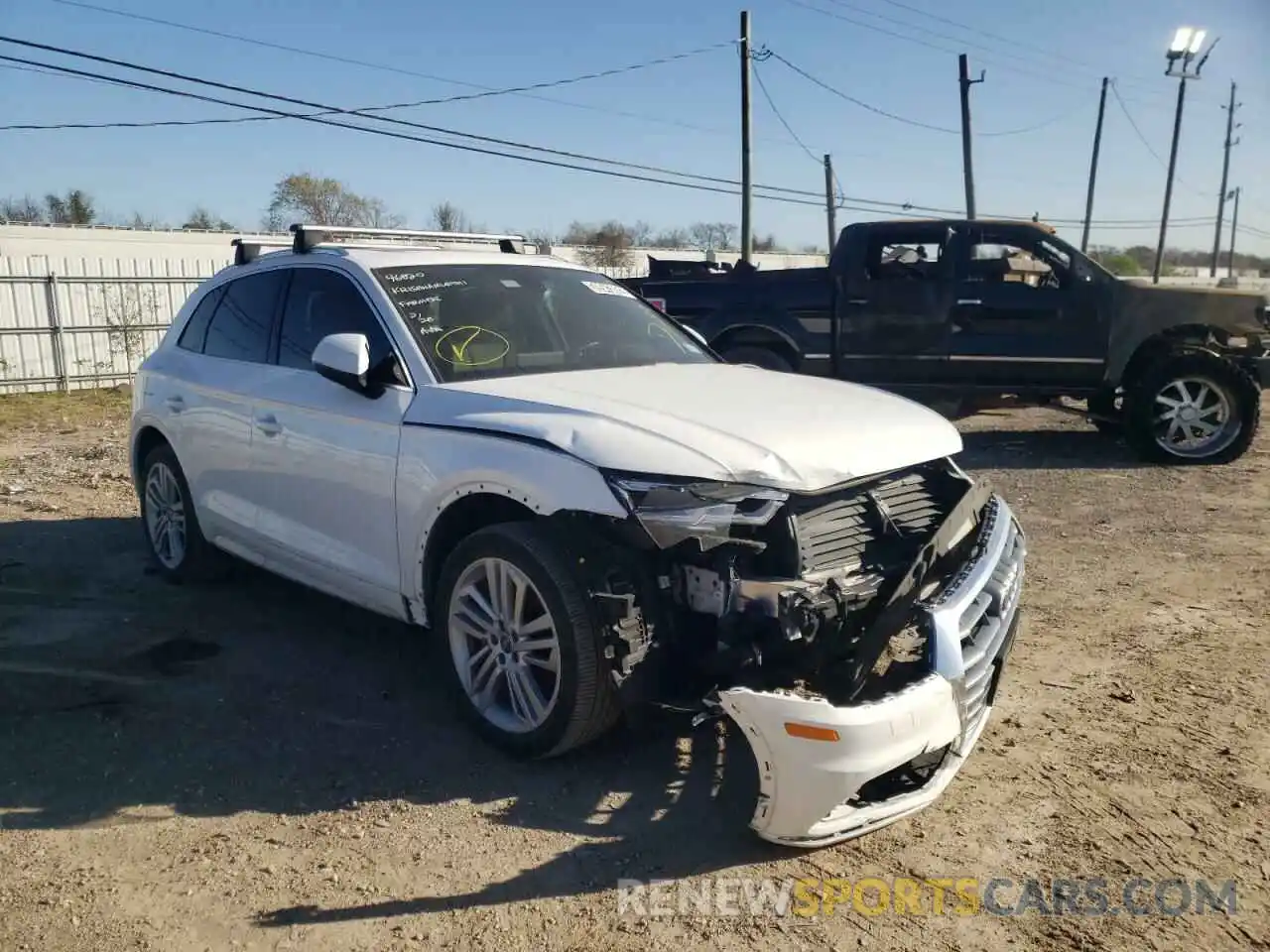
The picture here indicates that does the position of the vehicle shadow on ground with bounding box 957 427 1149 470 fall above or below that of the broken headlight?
below

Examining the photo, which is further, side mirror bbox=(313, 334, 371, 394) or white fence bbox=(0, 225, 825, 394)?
white fence bbox=(0, 225, 825, 394)

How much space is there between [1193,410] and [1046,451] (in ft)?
4.32

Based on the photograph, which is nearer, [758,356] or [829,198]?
[758,356]

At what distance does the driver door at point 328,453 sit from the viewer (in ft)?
12.9

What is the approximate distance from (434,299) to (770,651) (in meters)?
2.18

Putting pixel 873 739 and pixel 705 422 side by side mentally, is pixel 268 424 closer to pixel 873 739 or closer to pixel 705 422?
pixel 705 422

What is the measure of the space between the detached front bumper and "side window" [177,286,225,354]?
3935mm

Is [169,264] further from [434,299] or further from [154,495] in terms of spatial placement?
[434,299]

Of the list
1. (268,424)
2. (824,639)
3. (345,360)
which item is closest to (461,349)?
(345,360)

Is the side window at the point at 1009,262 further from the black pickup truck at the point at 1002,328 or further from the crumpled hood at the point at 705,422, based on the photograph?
the crumpled hood at the point at 705,422

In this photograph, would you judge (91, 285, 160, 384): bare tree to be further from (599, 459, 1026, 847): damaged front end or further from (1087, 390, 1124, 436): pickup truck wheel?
(599, 459, 1026, 847): damaged front end

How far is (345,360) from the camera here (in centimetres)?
380

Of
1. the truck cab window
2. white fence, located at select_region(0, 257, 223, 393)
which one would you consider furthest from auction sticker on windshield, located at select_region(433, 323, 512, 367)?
white fence, located at select_region(0, 257, 223, 393)

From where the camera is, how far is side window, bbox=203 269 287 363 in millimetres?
4875
